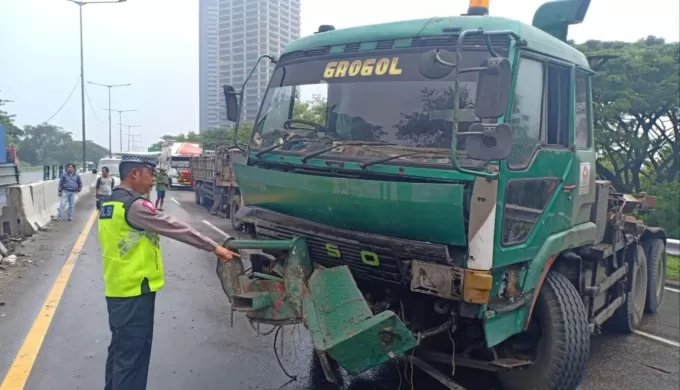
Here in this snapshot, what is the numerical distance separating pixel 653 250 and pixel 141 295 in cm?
615

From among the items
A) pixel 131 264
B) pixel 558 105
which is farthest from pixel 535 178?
pixel 131 264

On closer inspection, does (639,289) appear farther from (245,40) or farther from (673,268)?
(245,40)

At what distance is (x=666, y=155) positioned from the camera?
18.3m

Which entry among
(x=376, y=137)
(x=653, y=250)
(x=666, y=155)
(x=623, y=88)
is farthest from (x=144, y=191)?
(x=666, y=155)

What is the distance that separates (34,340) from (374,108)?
12.2ft

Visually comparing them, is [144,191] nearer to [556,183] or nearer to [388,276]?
[388,276]

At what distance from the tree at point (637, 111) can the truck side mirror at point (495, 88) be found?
1192 cm

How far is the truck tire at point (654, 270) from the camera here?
709cm

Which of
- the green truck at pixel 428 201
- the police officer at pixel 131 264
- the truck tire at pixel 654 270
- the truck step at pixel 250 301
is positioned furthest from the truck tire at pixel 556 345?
the truck tire at pixel 654 270

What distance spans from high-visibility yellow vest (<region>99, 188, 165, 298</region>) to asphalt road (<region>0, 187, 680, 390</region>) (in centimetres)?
120

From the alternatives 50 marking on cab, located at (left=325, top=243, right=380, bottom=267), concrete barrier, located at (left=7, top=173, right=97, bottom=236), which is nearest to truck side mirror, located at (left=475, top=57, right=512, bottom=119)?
50 marking on cab, located at (left=325, top=243, right=380, bottom=267)

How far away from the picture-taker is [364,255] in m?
3.78

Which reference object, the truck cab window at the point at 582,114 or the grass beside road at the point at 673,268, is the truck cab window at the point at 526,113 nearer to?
the truck cab window at the point at 582,114

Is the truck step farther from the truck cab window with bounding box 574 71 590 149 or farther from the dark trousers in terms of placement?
the truck cab window with bounding box 574 71 590 149
